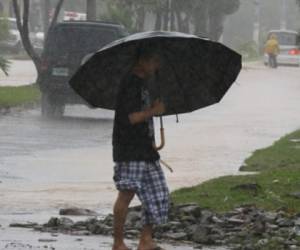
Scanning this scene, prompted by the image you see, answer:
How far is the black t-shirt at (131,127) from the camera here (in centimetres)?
886

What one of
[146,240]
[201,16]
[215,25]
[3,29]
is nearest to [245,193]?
[146,240]

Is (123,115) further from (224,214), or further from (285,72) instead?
(285,72)

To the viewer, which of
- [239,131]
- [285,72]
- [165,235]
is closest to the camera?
[165,235]

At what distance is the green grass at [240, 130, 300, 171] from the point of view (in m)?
16.4

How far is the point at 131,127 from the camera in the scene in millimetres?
8844

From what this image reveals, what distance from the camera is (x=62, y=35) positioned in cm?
2594

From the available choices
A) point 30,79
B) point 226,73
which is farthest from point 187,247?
point 30,79

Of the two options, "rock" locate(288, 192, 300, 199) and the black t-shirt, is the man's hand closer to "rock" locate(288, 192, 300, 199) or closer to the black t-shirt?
the black t-shirt

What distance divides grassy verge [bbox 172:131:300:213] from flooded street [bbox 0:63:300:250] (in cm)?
72

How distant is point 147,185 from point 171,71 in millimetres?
978

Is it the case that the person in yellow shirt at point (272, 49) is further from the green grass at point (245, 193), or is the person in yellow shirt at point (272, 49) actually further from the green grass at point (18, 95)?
the green grass at point (245, 193)

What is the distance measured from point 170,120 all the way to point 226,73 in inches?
662

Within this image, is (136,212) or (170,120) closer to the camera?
(136,212)

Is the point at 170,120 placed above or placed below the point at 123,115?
below
